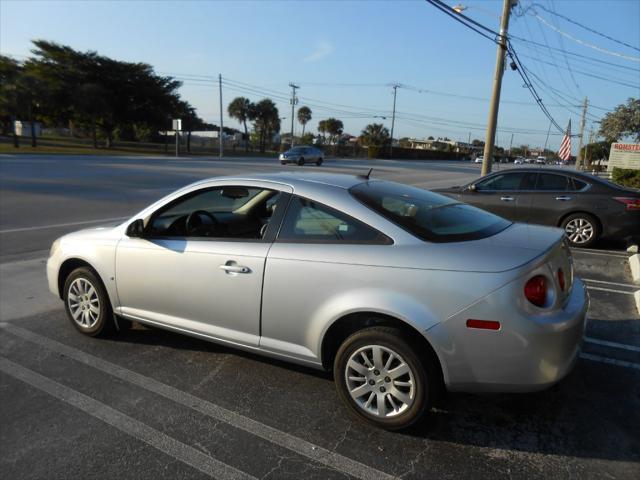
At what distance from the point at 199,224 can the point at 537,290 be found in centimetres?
271

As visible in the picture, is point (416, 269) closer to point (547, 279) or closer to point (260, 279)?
point (547, 279)

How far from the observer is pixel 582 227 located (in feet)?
28.8

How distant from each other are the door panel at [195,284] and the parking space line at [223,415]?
454 mm

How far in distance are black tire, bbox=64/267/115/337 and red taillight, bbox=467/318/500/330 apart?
3.02 m

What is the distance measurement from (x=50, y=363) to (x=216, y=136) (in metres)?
85.0

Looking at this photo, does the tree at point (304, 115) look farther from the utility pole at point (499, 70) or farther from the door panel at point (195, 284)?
the door panel at point (195, 284)

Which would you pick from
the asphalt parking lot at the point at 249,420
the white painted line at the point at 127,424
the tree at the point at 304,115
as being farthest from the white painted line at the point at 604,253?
the tree at the point at 304,115

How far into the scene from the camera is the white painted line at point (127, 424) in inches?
106

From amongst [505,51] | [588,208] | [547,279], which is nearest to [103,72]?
[505,51]

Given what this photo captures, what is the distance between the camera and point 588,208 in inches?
340

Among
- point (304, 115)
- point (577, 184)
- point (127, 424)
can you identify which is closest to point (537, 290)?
point (127, 424)

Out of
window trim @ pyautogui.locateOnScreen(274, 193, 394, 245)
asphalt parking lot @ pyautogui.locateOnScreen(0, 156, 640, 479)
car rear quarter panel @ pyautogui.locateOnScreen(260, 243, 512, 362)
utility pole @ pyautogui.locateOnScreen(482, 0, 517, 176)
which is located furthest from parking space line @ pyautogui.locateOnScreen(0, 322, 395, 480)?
utility pole @ pyautogui.locateOnScreen(482, 0, 517, 176)

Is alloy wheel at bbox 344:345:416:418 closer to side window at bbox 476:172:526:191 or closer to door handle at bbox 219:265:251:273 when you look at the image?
door handle at bbox 219:265:251:273

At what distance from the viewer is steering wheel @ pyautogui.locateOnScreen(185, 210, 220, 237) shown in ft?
13.5
